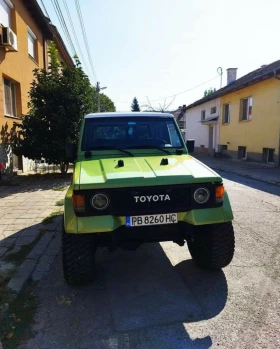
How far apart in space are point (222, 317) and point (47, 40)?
54.3 feet

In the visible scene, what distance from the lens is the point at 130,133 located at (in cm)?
434

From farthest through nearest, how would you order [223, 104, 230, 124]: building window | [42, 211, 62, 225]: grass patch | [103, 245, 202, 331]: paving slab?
[223, 104, 230, 124]: building window → [42, 211, 62, 225]: grass patch → [103, 245, 202, 331]: paving slab

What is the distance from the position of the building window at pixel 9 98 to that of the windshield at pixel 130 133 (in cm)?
732

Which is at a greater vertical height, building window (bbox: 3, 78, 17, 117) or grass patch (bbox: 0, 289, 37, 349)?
building window (bbox: 3, 78, 17, 117)

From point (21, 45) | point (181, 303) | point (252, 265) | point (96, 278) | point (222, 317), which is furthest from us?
point (21, 45)

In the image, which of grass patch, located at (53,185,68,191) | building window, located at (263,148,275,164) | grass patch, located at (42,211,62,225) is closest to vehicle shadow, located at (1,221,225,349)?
grass patch, located at (42,211,62,225)

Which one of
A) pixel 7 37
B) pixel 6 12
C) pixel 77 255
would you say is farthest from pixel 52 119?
pixel 77 255

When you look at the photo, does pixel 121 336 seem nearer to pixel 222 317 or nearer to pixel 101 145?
pixel 222 317

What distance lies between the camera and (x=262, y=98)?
50.3 ft

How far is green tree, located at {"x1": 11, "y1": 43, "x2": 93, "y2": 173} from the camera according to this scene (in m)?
9.76

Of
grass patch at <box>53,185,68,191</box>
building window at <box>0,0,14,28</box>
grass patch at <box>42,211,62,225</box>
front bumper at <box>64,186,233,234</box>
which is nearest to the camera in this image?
front bumper at <box>64,186,233,234</box>

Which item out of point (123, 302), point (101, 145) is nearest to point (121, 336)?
point (123, 302)

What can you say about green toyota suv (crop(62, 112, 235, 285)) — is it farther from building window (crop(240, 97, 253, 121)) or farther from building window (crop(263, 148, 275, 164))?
building window (crop(240, 97, 253, 121))

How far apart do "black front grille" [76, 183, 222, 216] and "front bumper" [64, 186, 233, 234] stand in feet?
0.17
